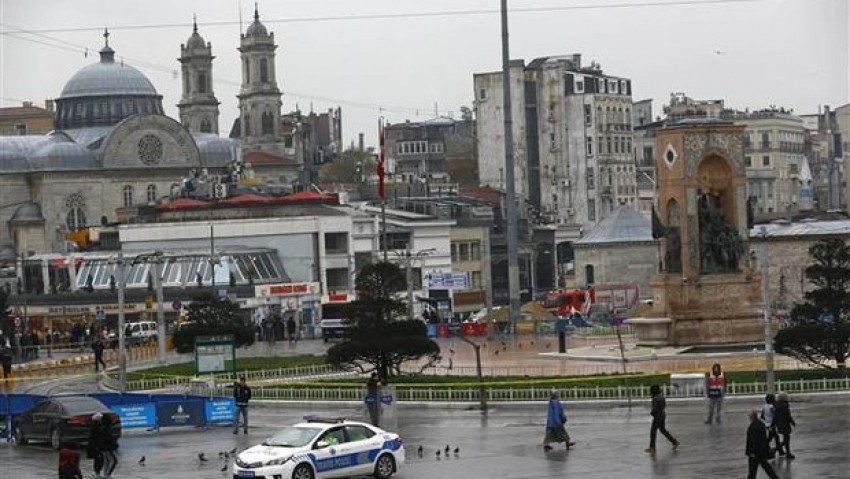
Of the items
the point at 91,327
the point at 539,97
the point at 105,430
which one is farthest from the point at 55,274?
the point at 105,430

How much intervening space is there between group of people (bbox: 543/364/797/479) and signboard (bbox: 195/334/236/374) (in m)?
17.7

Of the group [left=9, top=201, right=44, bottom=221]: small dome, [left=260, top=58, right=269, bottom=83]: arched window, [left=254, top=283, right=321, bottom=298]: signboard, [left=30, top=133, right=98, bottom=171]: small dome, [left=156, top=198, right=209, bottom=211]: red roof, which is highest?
[left=260, top=58, right=269, bottom=83]: arched window

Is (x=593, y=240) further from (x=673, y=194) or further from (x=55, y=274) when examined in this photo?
(x=673, y=194)

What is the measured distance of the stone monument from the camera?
63031 millimetres

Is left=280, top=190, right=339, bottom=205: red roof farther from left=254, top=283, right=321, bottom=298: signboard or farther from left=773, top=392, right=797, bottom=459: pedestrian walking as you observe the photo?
left=773, top=392, right=797, bottom=459: pedestrian walking

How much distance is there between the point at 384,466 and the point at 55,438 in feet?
31.9

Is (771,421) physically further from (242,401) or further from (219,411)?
(219,411)

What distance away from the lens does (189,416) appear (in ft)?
150

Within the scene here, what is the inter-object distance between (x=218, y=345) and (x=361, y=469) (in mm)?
21528

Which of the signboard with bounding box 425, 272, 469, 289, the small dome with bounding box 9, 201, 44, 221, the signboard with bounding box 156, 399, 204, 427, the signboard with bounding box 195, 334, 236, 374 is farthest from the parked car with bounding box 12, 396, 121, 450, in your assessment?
the small dome with bounding box 9, 201, 44, 221

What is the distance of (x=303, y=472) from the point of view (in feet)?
108

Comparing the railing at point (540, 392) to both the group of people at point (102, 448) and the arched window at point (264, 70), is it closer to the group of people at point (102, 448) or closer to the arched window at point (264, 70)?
the group of people at point (102, 448)

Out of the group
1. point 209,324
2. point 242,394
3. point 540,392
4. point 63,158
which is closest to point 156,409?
point 242,394

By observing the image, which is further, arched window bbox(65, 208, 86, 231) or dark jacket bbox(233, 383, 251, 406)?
arched window bbox(65, 208, 86, 231)
